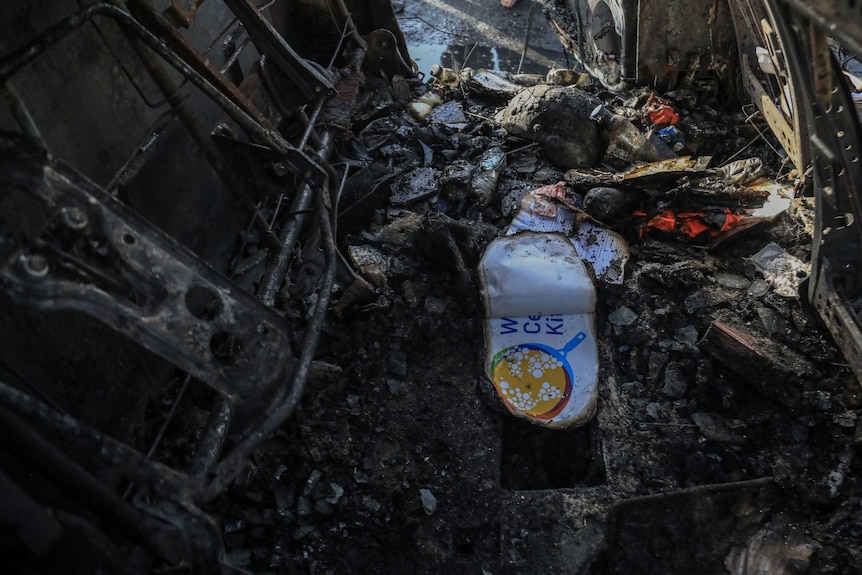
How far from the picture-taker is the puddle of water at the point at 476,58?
22.0 feet

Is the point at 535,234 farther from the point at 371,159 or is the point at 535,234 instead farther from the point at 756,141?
the point at 756,141

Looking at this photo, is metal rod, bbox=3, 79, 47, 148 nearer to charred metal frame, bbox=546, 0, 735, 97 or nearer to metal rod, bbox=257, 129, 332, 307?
metal rod, bbox=257, 129, 332, 307

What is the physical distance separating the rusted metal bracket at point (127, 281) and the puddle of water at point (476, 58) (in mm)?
5080

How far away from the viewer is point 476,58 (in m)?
6.90

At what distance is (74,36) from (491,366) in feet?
8.34

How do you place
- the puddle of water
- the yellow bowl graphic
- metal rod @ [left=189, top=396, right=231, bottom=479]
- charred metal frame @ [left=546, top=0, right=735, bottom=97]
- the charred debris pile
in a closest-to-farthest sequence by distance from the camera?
metal rod @ [left=189, top=396, right=231, bottom=479]
the charred debris pile
the yellow bowl graphic
charred metal frame @ [left=546, top=0, right=735, bottom=97]
the puddle of water

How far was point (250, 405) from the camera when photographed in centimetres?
A: 200

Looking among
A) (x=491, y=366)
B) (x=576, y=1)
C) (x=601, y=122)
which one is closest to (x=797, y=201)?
(x=601, y=122)

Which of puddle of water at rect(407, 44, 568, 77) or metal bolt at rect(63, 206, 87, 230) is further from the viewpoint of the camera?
puddle of water at rect(407, 44, 568, 77)

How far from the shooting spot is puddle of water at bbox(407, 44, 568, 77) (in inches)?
264

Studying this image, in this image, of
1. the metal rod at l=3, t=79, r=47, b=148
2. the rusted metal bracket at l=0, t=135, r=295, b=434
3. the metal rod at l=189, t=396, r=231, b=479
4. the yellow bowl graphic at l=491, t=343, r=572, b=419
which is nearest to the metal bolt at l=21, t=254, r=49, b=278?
the rusted metal bracket at l=0, t=135, r=295, b=434

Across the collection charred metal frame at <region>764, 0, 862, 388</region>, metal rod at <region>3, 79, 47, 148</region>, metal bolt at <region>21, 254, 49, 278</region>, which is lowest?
metal bolt at <region>21, 254, 49, 278</region>

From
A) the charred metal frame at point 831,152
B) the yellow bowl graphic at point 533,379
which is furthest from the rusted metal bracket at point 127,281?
the charred metal frame at point 831,152

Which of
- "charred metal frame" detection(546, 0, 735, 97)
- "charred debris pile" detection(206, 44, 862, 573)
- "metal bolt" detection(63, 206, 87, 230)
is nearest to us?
"metal bolt" detection(63, 206, 87, 230)
